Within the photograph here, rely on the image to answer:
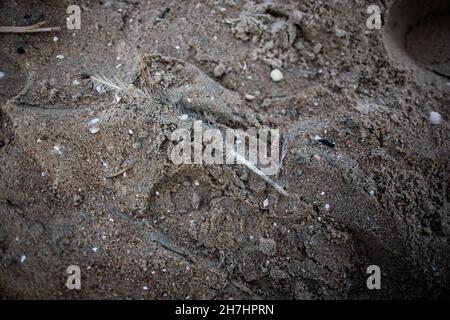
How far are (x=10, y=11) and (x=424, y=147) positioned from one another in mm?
2753

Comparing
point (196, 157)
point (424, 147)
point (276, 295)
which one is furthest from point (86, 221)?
point (424, 147)

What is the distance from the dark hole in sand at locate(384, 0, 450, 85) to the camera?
8.86 feet

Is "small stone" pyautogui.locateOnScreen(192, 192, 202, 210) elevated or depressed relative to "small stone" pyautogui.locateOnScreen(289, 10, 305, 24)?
depressed

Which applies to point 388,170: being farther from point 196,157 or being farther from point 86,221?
point 86,221

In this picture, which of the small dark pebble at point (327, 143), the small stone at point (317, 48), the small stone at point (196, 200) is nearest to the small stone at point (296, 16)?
the small stone at point (317, 48)

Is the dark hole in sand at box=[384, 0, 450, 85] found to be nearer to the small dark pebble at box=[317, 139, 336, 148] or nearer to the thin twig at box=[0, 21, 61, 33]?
the small dark pebble at box=[317, 139, 336, 148]

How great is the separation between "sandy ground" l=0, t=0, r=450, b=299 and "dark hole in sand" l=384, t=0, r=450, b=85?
0.15 m

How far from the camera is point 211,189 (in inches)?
92.5

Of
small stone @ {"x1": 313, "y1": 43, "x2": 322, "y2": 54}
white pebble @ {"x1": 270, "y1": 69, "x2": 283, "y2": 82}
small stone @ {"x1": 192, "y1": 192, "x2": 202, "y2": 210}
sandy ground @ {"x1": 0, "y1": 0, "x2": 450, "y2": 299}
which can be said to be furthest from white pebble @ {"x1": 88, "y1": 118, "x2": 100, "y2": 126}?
small stone @ {"x1": 313, "y1": 43, "x2": 322, "y2": 54}

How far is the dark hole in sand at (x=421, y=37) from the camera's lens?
270cm

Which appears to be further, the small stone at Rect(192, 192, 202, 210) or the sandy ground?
the small stone at Rect(192, 192, 202, 210)

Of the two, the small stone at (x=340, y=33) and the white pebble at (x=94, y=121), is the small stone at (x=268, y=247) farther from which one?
the small stone at (x=340, y=33)

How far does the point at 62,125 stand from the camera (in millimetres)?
2344
